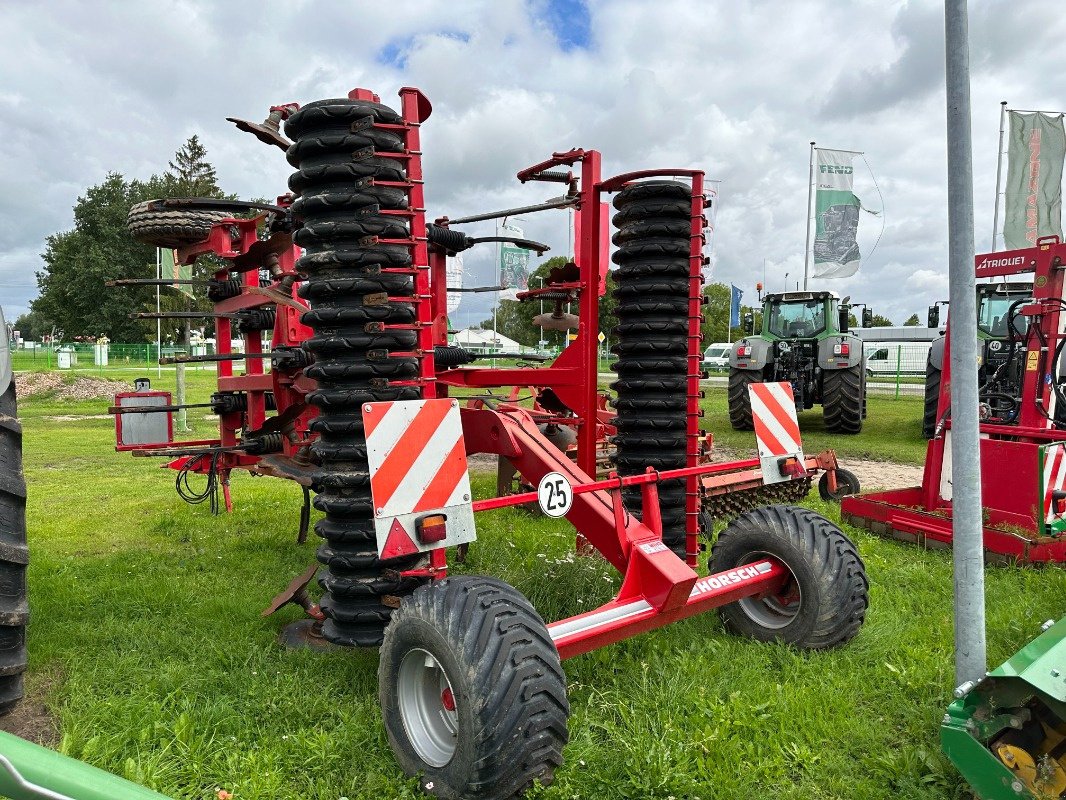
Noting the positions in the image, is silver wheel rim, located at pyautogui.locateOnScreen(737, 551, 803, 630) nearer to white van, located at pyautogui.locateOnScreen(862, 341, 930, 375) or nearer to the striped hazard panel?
the striped hazard panel

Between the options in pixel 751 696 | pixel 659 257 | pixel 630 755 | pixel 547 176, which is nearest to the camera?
pixel 630 755

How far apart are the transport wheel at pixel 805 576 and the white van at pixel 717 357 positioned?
32.8 metres

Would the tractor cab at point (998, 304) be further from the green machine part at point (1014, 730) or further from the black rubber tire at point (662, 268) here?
the green machine part at point (1014, 730)

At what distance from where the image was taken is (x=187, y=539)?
594 cm

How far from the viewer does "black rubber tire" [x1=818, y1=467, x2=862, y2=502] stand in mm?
7086

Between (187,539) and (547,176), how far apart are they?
4.01 meters

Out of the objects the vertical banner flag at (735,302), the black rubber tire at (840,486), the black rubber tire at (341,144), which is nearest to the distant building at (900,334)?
the vertical banner flag at (735,302)

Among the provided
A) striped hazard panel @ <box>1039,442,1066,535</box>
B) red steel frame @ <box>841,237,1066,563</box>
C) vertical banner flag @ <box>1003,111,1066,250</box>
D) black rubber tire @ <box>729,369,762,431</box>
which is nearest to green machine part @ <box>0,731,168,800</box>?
red steel frame @ <box>841,237,1066,563</box>

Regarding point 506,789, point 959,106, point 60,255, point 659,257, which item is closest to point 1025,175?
point 659,257

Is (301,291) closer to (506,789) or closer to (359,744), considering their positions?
(359,744)

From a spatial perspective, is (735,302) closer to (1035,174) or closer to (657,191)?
(1035,174)

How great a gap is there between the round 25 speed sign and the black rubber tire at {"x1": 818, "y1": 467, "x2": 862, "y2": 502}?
4.75 metres

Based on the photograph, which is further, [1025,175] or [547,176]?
[1025,175]

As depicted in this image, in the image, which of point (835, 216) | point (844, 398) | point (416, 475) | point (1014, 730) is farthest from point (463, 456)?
point (835, 216)
